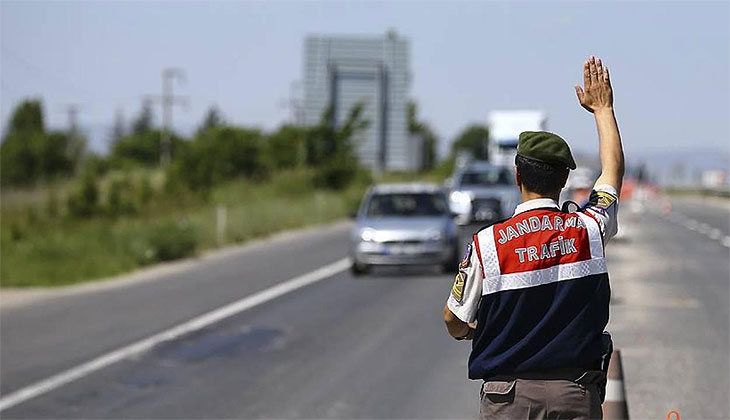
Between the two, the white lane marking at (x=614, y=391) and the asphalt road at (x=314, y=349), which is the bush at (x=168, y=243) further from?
the white lane marking at (x=614, y=391)

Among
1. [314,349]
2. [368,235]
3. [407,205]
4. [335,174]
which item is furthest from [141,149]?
[314,349]

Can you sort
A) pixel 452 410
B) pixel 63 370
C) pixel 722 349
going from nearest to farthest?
pixel 452 410
pixel 63 370
pixel 722 349

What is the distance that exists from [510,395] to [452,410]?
5305 mm

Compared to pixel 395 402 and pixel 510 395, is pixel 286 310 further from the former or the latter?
pixel 510 395

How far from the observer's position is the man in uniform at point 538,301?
425 cm

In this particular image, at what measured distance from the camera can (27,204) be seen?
3806cm

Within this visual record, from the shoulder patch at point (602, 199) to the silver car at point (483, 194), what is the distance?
98.7 ft

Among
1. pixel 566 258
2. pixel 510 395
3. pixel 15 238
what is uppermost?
pixel 566 258

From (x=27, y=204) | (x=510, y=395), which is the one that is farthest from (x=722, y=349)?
(x=27, y=204)

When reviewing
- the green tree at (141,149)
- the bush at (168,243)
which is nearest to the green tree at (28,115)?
the green tree at (141,149)

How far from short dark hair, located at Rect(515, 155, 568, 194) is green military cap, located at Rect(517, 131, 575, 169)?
0.02m

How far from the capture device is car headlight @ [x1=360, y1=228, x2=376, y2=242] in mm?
21188

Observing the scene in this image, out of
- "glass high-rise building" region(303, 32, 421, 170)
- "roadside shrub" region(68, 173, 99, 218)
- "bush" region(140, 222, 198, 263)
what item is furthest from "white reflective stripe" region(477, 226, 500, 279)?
"glass high-rise building" region(303, 32, 421, 170)

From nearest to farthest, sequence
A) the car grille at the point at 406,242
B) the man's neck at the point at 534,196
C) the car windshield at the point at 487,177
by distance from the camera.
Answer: the man's neck at the point at 534,196
the car grille at the point at 406,242
the car windshield at the point at 487,177
